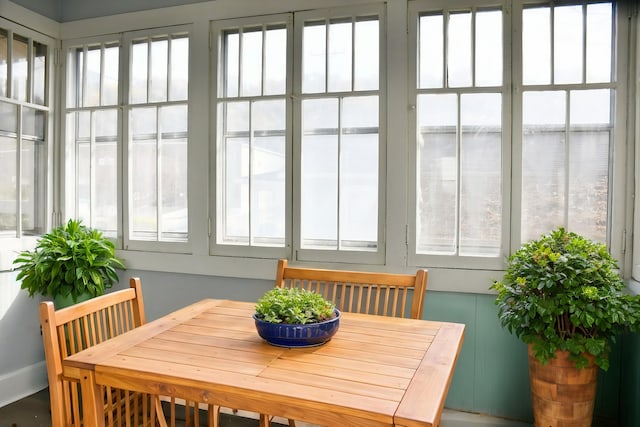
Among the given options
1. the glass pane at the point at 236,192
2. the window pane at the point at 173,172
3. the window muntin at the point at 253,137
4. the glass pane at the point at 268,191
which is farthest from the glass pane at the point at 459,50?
the window pane at the point at 173,172

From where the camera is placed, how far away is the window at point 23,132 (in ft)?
10.5

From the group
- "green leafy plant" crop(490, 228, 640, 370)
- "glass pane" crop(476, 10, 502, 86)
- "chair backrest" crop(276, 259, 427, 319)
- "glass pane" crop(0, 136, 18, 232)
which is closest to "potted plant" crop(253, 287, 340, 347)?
"chair backrest" crop(276, 259, 427, 319)

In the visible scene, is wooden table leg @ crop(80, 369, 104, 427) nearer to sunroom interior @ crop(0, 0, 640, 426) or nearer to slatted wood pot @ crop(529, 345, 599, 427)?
sunroom interior @ crop(0, 0, 640, 426)

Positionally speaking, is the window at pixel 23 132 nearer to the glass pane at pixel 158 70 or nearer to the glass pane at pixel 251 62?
the glass pane at pixel 158 70

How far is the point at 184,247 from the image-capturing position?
10.9 ft

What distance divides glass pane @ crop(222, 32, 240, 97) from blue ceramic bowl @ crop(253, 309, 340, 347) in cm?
198

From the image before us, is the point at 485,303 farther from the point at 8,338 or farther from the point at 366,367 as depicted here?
the point at 8,338

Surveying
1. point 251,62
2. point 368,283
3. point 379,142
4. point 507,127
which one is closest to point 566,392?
point 368,283

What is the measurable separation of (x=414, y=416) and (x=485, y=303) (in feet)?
5.50

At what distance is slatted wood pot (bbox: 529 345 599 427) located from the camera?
7.28ft

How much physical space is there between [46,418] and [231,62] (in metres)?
2.52

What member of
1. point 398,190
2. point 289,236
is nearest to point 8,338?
point 289,236

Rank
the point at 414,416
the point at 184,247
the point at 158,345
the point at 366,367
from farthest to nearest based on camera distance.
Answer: the point at 184,247
the point at 158,345
the point at 366,367
the point at 414,416

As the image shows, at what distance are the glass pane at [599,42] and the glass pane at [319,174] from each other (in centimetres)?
143
